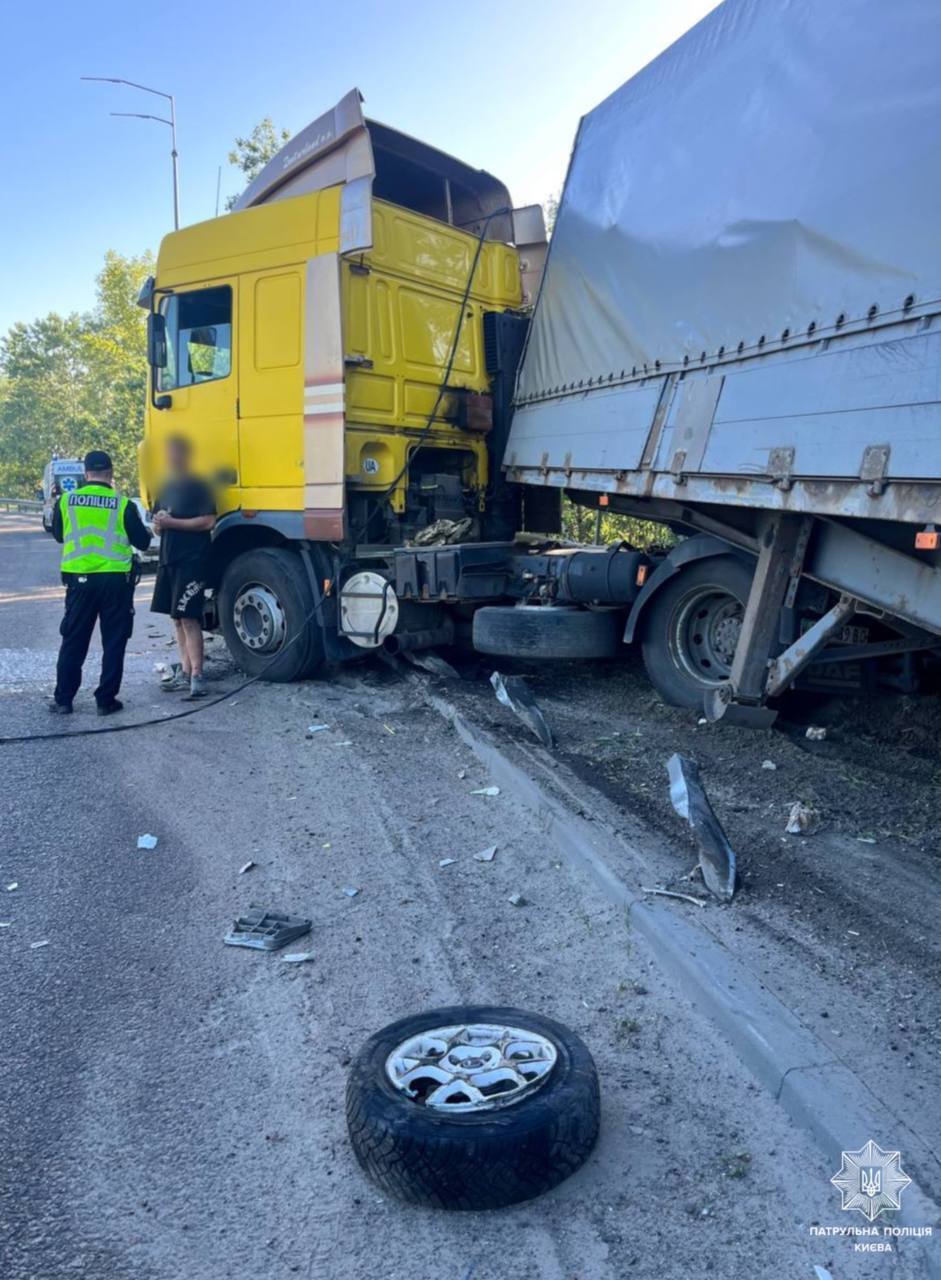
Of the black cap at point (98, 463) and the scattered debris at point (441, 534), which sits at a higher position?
the black cap at point (98, 463)

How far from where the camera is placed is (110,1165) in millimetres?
2154

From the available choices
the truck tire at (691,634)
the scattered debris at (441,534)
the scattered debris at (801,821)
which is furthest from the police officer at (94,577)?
the scattered debris at (801,821)

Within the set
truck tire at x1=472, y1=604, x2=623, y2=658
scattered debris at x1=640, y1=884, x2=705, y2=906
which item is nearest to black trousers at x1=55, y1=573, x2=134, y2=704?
truck tire at x1=472, y1=604, x2=623, y2=658

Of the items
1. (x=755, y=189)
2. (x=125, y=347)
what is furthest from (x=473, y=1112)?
(x=125, y=347)

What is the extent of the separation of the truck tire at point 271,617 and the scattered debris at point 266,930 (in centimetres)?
368

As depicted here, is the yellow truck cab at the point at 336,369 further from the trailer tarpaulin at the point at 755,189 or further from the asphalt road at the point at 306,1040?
the asphalt road at the point at 306,1040

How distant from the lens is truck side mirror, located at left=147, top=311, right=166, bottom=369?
7.34 meters

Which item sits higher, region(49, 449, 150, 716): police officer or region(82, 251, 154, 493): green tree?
region(82, 251, 154, 493): green tree

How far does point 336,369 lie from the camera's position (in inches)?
247

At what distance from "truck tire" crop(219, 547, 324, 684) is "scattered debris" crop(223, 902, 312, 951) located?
3.68 meters

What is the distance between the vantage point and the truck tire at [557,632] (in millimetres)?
5957

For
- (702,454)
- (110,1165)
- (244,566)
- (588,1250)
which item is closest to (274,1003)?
(110,1165)

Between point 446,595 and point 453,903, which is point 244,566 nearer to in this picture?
point 446,595

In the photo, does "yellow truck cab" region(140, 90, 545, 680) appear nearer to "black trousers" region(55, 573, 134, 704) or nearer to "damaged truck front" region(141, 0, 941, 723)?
"damaged truck front" region(141, 0, 941, 723)
